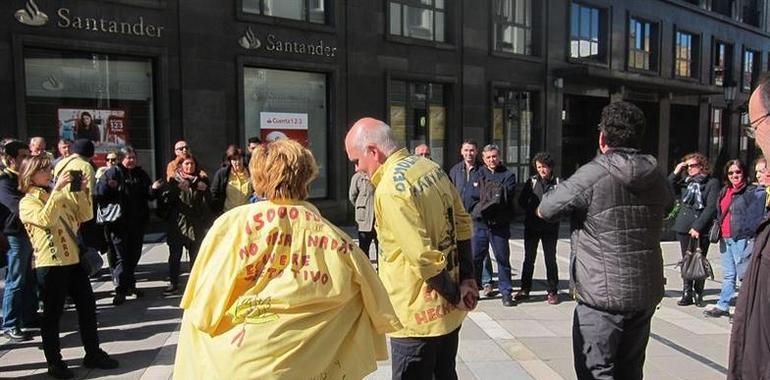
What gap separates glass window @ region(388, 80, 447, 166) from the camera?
14852mm

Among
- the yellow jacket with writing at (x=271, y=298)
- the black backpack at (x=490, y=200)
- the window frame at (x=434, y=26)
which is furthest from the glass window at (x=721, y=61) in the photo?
the yellow jacket with writing at (x=271, y=298)

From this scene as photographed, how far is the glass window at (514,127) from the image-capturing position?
56.3 ft

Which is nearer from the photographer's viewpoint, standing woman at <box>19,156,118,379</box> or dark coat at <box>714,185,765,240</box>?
standing woman at <box>19,156,118,379</box>

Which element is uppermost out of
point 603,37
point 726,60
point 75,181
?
point 726,60

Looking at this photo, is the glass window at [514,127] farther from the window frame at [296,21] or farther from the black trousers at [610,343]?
the black trousers at [610,343]

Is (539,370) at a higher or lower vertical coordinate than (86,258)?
lower

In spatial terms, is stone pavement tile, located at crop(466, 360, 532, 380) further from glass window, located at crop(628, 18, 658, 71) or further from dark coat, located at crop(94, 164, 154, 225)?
glass window, located at crop(628, 18, 658, 71)

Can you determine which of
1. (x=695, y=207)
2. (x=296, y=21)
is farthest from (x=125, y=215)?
(x=296, y=21)

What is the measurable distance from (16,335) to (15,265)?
2.12 feet

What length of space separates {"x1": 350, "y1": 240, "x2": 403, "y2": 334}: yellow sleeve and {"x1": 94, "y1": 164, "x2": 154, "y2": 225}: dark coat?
5.52 metres

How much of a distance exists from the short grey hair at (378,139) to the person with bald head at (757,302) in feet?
5.08

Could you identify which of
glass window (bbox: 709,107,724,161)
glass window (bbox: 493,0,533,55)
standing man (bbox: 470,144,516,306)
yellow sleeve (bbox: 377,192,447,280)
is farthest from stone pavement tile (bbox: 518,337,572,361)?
→ glass window (bbox: 709,107,724,161)

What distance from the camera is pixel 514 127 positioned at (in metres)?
17.7

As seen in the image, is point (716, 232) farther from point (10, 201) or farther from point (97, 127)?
point (97, 127)
